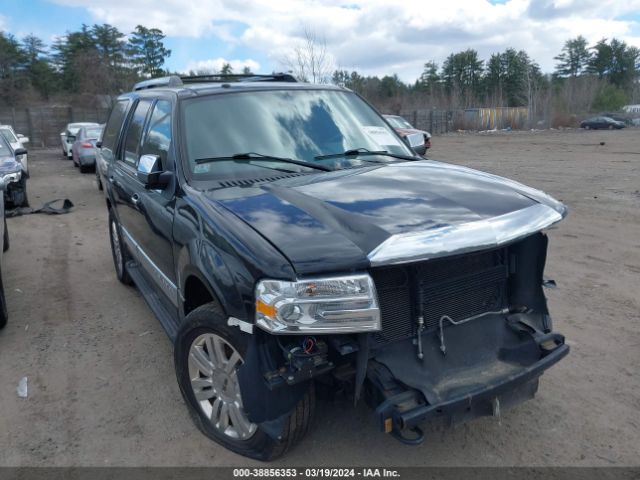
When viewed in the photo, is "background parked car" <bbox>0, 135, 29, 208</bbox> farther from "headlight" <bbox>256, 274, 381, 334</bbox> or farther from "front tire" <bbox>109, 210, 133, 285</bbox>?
"headlight" <bbox>256, 274, 381, 334</bbox>

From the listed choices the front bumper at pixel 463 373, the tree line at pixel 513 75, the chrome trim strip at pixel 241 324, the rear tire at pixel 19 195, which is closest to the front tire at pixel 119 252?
the chrome trim strip at pixel 241 324

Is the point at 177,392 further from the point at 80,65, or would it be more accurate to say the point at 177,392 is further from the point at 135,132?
the point at 80,65

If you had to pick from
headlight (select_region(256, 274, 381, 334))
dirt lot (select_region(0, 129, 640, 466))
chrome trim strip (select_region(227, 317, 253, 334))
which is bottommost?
dirt lot (select_region(0, 129, 640, 466))

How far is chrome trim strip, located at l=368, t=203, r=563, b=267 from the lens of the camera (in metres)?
2.48

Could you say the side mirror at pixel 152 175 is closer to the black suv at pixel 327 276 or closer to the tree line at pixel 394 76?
the black suv at pixel 327 276

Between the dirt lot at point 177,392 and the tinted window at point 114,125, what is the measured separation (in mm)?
1598

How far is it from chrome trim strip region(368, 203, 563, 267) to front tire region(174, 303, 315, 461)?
830mm

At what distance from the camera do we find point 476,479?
2852mm

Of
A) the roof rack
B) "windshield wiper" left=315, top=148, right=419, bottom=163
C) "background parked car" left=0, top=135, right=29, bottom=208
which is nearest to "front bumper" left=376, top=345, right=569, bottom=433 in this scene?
"windshield wiper" left=315, top=148, right=419, bottom=163

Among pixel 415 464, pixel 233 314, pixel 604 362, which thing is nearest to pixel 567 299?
pixel 604 362

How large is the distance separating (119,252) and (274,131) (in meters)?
3.02

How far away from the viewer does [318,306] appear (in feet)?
7.97

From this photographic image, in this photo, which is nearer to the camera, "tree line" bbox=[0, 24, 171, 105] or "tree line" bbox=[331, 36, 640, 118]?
"tree line" bbox=[0, 24, 171, 105]

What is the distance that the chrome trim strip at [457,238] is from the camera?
2484mm
